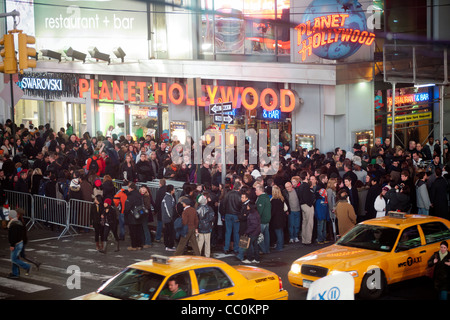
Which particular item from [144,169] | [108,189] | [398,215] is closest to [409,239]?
[398,215]

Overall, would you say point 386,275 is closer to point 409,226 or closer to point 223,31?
point 409,226

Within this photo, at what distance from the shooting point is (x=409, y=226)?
43.9 ft

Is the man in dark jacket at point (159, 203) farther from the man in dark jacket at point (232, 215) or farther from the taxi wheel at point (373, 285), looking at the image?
the taxi wheel at point (373, 285)

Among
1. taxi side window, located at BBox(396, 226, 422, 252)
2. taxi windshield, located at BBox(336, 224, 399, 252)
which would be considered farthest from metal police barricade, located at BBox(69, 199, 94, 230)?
taxi side window, located at BBox(396, 226, 422, 252)

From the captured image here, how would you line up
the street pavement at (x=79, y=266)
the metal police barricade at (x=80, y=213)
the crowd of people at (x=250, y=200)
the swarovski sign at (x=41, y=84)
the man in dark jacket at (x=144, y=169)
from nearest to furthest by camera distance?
the street pavement at (x=79, y=266), the crowd of people at (x=250, y=200), the metal police barricade at (x=80, y=213), the man in dark jacket at (x=144, y=169), the swarovski sign at (x=41, y=84)

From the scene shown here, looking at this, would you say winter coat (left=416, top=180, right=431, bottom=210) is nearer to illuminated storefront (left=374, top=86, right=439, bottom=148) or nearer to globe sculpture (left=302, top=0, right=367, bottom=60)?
globe sculpture (left=302, top=0, right=367, bottom=60)

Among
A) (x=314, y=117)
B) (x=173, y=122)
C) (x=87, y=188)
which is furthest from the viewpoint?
(x=173, y=122)

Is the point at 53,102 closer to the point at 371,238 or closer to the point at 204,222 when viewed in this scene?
the point at 204,222

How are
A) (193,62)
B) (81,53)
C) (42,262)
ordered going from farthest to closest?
(81,53)
(193,62)
(42,262)

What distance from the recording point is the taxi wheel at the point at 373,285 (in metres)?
12.3

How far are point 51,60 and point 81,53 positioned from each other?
12.4 ft

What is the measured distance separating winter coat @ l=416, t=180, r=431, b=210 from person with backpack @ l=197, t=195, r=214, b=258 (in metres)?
5.50

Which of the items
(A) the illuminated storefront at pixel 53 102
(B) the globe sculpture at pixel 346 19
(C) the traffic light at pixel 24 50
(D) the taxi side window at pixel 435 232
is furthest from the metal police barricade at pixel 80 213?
(A) the illuminated storefront at pixel 53 102
